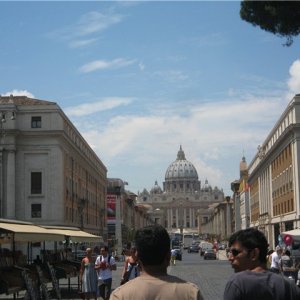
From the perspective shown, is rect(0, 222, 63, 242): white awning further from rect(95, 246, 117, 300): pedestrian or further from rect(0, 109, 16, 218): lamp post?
rect(0, 109, 16, 218): lamp post

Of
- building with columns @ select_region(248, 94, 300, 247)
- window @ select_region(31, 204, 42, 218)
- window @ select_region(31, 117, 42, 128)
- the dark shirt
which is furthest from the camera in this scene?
window @ select_region(31, 117, 42, 128)

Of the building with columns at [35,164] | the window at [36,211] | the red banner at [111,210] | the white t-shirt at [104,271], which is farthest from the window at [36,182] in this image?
the white t-shirt at [104,271]

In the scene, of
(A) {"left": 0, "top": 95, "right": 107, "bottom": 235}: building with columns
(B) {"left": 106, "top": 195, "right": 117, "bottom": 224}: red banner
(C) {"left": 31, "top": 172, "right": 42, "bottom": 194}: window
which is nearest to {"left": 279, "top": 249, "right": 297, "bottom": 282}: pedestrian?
(A) {"left": 0, "top": 95, "right": 107, "bottom": 235}: building with columns

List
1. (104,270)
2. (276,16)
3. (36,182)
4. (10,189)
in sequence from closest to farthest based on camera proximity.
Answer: (276,16) → (104,270) → (10,189) → (36,182)

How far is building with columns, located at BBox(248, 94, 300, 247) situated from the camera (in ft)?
183

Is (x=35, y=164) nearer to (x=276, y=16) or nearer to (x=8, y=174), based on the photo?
(x=8, y=174)

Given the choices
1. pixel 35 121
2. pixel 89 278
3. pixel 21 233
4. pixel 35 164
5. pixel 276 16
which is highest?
pixel 35 121

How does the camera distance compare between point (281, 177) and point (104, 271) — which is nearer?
point (104, 271)

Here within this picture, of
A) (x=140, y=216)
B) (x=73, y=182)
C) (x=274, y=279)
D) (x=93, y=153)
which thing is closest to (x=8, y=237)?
(x=274, y=279)

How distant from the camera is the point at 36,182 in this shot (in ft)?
227

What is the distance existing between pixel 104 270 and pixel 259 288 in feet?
45.2

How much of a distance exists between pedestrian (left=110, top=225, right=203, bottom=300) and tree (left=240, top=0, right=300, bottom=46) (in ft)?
41.5

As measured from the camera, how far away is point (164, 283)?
4.27 metres

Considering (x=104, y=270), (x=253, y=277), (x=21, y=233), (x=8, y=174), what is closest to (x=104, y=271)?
(x=104, y=270)
